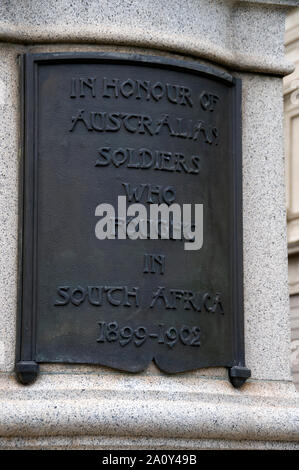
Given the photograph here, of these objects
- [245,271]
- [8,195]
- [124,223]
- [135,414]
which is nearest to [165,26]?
[124,223]

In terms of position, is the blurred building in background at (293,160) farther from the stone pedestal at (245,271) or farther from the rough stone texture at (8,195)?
the rough stone texture at (8,195)

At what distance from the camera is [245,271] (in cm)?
698

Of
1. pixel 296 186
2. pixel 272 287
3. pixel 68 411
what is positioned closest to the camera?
pixel 68 411

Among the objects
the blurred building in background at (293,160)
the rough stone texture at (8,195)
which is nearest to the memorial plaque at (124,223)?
the rough stone texture at (8,195)

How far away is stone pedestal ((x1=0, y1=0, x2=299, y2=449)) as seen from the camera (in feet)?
20.0

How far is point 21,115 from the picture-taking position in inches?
257

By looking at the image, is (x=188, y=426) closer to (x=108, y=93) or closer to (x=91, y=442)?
(x=91, y=442)

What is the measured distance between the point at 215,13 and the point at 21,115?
138 cm

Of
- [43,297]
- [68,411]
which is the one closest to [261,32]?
[43,297]

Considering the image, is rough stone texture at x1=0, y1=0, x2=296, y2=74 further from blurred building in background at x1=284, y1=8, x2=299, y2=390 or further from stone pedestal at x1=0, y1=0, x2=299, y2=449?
blurred building in background at x1=284, y1=8, x2=299, y2=390

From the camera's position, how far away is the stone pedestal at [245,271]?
611 centimetres

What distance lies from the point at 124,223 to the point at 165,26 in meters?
1.21
